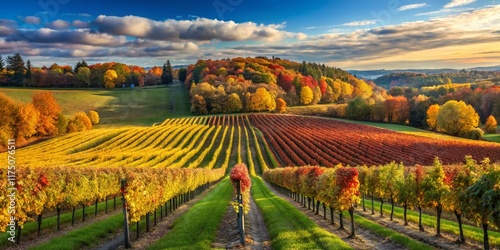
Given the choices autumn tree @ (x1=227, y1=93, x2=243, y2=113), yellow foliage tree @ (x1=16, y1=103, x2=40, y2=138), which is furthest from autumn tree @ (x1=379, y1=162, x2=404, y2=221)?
autumn tree @ (x1=227, y1=93, x2=243, y2=113)

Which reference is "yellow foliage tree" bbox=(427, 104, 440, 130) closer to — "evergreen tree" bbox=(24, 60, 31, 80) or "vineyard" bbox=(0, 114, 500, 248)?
"vineyard" bbox=(0, 114, 500, 248)

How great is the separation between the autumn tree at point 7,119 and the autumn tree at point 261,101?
261 feet

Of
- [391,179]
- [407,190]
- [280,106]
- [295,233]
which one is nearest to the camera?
[295,233]

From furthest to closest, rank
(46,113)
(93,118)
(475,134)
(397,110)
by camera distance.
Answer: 1. (397,110)
2. (93,118)
3. (46,113)
4. (475,134)

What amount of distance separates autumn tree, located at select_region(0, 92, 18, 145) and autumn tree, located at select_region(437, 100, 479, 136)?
12274cm

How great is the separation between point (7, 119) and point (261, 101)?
8473 centimetres

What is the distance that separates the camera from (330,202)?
79.9 feet

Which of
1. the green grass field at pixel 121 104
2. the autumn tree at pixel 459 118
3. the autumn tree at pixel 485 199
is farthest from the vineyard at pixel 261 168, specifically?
the autumn tree at pixel 459 118

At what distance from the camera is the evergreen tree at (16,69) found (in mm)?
165250

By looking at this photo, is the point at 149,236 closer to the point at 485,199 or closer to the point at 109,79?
the point at 485,199

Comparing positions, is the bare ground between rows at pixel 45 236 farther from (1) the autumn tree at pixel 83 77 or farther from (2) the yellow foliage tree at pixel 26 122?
(1) the autumn tree at pixel 83 77

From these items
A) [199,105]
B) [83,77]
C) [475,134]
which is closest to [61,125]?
[199,105]

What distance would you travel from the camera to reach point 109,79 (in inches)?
7667

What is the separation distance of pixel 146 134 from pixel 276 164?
39.8 meters
